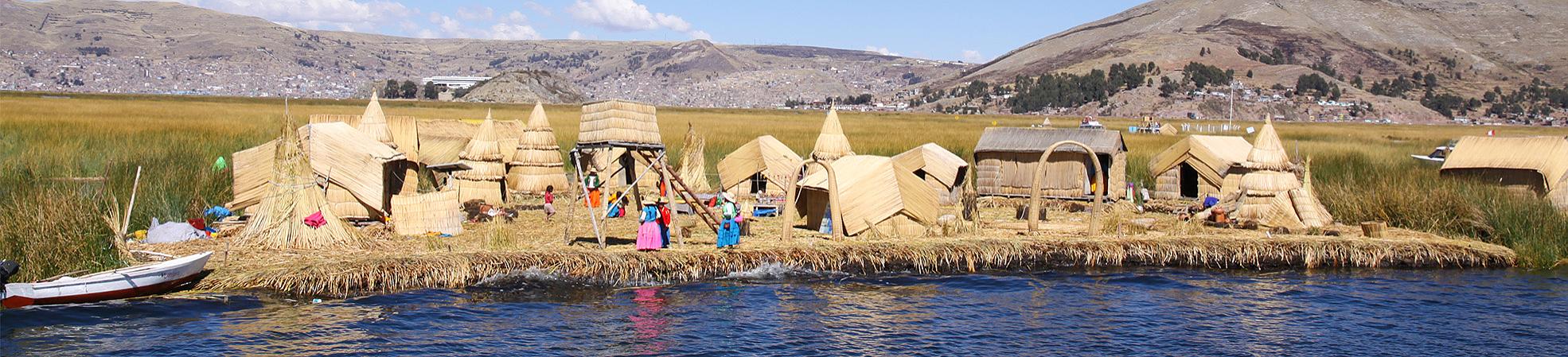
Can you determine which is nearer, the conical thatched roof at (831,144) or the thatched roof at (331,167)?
the thatched roof at (331,167)

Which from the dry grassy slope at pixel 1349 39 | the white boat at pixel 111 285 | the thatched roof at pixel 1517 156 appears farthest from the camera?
the dry grassy slope at pixel 1349 39

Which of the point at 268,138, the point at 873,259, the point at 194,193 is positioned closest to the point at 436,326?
the point at 873,259

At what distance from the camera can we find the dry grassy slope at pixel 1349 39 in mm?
123625

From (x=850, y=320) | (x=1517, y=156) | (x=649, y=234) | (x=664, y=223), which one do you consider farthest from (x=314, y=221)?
(x=1517, y=156)

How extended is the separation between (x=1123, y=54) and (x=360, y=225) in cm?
11847

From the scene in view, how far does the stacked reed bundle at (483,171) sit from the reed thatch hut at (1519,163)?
15495 millimetres

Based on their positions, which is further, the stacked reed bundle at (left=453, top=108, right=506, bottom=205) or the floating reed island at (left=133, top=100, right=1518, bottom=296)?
the stacked reed bundle at (left=453, top=108, right=506, bottom=205)

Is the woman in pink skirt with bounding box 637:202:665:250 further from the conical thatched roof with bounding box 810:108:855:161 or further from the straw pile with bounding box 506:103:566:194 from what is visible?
the straw pile with bounding box 506:103:566:194

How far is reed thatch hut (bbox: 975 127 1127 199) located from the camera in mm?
23391

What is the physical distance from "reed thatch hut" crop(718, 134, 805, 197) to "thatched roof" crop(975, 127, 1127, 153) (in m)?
3.60

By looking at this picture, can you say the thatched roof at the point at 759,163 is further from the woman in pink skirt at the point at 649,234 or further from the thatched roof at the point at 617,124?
the woman in pink skirt at the point at 649,234

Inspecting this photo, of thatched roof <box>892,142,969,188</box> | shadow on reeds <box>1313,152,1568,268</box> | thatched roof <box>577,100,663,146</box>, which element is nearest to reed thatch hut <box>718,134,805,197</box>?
thatched roof <box>892,142,969,188</box>

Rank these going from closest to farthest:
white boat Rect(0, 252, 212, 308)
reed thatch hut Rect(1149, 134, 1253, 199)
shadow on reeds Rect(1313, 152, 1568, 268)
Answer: white boat Rect(0, 252, 212, 308) < shadow on reeds Rect(1313, 152, 1568, 268) < reed thatch hut Rect(1149, 134, 1253, 199)

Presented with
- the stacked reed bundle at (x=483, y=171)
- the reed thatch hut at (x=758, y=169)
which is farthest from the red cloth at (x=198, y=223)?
the reed thatch hut at (x=758, y=169)
